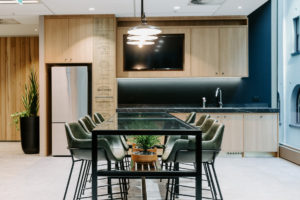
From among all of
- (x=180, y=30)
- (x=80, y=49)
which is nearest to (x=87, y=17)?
(x=80, y=49)

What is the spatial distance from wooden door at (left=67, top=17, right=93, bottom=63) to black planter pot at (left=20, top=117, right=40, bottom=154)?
158 centimetres

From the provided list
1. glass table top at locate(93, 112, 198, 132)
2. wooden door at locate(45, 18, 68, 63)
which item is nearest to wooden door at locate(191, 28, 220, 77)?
wooden door at locate(45, 18, 68, 63)

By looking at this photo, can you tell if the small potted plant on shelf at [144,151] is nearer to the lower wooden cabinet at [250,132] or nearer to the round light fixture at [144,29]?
the round light fixture at [144,29]

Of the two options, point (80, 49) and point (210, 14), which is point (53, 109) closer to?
point (80, 49)

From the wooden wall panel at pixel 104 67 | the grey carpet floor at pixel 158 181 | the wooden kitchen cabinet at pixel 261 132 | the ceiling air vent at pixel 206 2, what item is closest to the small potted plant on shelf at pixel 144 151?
the grey carpet floor at pixel 158 181

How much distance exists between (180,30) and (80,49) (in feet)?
6.63

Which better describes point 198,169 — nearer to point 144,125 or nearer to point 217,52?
point 144,125

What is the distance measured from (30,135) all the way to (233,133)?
399 centimetres

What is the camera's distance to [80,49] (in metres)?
6.21

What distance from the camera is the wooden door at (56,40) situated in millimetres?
6203

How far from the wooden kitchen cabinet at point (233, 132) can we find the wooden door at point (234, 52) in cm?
96

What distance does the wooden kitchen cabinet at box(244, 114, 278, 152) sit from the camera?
5922 millimetres

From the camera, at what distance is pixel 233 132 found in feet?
19.6

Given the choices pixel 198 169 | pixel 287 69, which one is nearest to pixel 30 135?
pixel 198 169
